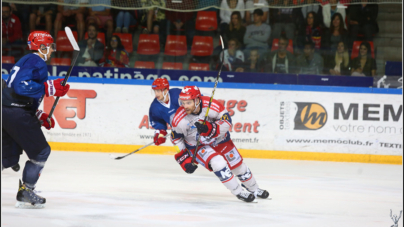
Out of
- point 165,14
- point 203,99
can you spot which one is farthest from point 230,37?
point 203,99

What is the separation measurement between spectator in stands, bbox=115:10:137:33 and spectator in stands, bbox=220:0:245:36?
1.32m

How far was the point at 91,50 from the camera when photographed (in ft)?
26.4

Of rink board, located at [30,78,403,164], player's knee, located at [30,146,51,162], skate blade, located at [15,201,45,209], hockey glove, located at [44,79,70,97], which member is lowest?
rink board, located at [30,78,403,164]

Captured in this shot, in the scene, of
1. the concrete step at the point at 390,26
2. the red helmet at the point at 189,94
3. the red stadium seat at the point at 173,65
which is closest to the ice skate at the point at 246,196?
the red helmet at the point at 189,94

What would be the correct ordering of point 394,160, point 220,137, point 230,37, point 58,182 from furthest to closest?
point 230,37
point 394,160
point 58,182
point 220,137

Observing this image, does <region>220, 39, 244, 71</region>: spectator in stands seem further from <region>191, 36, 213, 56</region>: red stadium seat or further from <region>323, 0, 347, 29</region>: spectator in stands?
<region>323, 0, 347, 29</region>: spectator in stands

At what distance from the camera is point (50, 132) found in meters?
7.09

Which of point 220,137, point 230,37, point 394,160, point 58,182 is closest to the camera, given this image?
point 220,137

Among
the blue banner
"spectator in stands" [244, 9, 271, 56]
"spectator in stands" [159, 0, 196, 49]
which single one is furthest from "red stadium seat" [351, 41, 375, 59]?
"spectator in stands" [159, 0, 196, 49]

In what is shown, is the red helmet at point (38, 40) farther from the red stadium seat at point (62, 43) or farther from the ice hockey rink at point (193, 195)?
the red stadium seat at point (62, 43)

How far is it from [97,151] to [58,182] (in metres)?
2.14

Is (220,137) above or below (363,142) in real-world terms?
above

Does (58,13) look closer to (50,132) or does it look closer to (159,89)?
(50,132)

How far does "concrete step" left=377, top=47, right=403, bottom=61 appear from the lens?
26.0 ft
